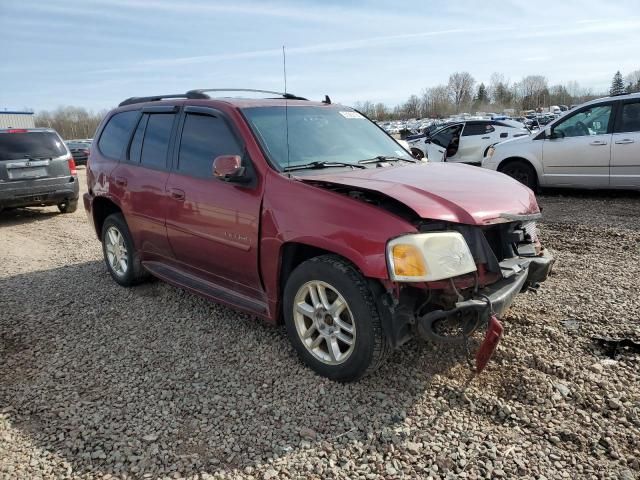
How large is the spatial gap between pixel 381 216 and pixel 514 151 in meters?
7.48

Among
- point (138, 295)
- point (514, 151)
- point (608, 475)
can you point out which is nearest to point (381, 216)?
point (608, 475)

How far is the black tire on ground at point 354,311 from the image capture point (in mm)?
2812

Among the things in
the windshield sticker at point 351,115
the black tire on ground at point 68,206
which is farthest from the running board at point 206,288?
the black tire on ground at point 68,206

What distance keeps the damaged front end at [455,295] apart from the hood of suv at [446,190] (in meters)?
0.08

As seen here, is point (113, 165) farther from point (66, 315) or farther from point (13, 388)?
point (13, 388)

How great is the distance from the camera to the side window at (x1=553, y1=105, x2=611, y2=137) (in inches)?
325

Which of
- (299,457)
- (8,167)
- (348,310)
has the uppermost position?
(8,167)

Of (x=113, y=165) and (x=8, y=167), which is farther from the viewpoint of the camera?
(x=8, y=167)

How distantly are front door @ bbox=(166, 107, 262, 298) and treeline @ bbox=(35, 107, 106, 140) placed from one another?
2787 inches

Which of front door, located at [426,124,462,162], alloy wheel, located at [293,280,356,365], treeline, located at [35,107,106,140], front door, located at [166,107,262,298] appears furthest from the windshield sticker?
treeline, located at [35,107,106,140]

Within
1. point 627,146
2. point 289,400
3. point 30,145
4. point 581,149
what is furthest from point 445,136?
point 289,400

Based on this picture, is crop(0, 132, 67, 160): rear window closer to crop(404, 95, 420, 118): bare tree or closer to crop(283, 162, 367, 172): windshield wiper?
crop(283, 162, 367, 172): windshield wiper

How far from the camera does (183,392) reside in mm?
3143

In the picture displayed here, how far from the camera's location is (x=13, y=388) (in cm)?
325
